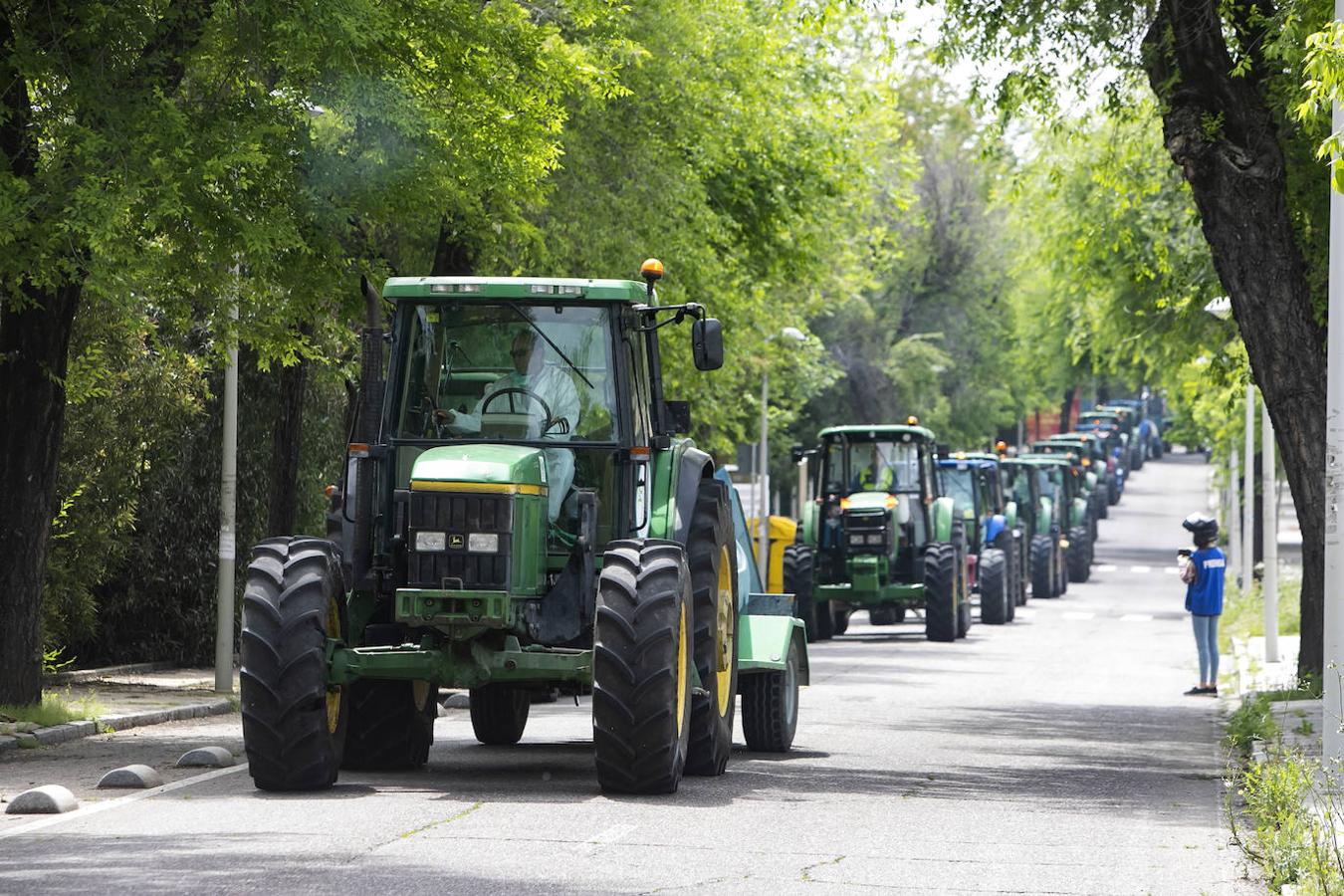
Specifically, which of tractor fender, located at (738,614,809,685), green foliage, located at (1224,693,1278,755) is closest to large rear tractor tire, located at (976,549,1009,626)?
green foliage, located at (1224,693,1278,755)

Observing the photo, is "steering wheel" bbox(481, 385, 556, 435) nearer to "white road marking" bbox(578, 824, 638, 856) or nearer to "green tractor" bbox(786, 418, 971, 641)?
"white road marking" bbox(578, 824, 638, 856)

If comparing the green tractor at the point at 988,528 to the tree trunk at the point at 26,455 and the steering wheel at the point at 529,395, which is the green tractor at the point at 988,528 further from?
the steering wheel at the point at 529,395

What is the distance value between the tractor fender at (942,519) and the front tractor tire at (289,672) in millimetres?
21896

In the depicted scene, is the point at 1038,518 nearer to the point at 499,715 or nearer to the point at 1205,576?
the point at 1205,576

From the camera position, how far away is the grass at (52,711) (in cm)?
1751

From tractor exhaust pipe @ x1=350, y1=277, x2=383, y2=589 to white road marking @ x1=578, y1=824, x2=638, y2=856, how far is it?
112 inches

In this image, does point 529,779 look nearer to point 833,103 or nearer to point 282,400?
point 282,400

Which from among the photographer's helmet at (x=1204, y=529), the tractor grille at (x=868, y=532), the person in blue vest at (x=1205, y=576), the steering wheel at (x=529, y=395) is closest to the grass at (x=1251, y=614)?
the tractor grille at (x=868, y=532)

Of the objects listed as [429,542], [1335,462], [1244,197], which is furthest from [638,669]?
[1244,197]

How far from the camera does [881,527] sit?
108 ft

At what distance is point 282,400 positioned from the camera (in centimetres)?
2584

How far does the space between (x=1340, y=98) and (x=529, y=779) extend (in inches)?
245

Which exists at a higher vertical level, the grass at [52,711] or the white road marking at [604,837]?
the grass at [52,711]

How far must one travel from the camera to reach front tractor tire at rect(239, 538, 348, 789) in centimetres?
1239
